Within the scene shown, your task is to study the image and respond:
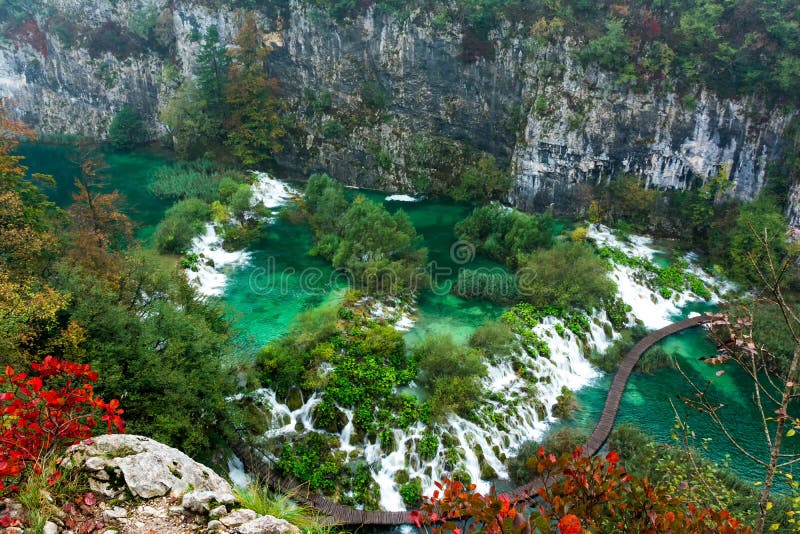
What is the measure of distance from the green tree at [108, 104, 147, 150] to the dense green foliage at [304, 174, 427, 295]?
2539cm

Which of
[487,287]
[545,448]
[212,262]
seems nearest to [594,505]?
[545,448]

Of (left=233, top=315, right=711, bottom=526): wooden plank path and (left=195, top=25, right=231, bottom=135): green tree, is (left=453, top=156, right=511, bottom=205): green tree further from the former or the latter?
(left=195, top=25, right=231, bottom=135): green tree

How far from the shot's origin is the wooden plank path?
12.9 meters

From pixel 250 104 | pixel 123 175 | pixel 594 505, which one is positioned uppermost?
pixel 250 104

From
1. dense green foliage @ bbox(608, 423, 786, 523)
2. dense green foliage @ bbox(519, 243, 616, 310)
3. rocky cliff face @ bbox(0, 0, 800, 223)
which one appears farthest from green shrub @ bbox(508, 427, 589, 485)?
rocky cliff face @ bbox(0, 0, 800, 223)

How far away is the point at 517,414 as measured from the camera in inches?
651

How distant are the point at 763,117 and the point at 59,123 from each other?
54.6m

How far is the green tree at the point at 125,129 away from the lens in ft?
141

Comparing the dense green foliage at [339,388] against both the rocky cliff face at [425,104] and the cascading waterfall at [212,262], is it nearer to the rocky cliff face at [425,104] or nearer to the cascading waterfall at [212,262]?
the cascading waterfall at [212,262]

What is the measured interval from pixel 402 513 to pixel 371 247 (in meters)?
12.3

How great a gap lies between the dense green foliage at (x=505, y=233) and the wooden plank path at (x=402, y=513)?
6434 millimetres

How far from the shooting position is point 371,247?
76.0 feet

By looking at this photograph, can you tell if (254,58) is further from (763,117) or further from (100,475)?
(100,475)

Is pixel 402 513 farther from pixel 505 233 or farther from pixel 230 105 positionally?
pixel 230 105
